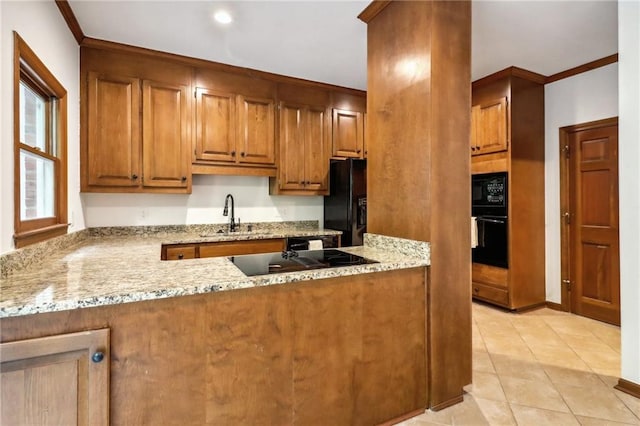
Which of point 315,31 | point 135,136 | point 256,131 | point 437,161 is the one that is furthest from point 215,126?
point 437,161

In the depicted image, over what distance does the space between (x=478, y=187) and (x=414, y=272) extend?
2.45 metres

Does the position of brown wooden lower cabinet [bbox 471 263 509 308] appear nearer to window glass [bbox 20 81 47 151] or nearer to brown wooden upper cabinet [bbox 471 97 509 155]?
brown wooden upper cabinet [bbox 471 97 509 155]

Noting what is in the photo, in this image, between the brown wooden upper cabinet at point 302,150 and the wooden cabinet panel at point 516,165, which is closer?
the wooden cabinet panel at point 516,165

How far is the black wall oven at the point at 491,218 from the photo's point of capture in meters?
3.42

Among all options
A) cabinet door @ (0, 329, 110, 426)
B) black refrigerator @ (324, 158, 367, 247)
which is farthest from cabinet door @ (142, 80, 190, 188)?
cabinet door @ (0, 329, 110, 426)

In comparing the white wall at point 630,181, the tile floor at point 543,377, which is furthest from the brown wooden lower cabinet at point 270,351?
the white wall at point 630,181

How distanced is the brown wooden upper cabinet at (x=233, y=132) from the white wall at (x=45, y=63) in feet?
3.20

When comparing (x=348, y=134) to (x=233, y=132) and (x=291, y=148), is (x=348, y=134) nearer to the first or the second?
(x=291, y=148)

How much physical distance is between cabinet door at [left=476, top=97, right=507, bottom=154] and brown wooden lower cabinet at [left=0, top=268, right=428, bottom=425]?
2.47 metres

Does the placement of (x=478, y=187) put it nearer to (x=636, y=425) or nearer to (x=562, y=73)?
(x=562, y=73)

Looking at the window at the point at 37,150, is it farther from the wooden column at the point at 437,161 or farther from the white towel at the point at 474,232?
the white towel at the point at 474,232

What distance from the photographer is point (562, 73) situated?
3.44m

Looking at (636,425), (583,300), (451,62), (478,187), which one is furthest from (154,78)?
(583,300)

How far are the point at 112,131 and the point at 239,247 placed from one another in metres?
1.54
